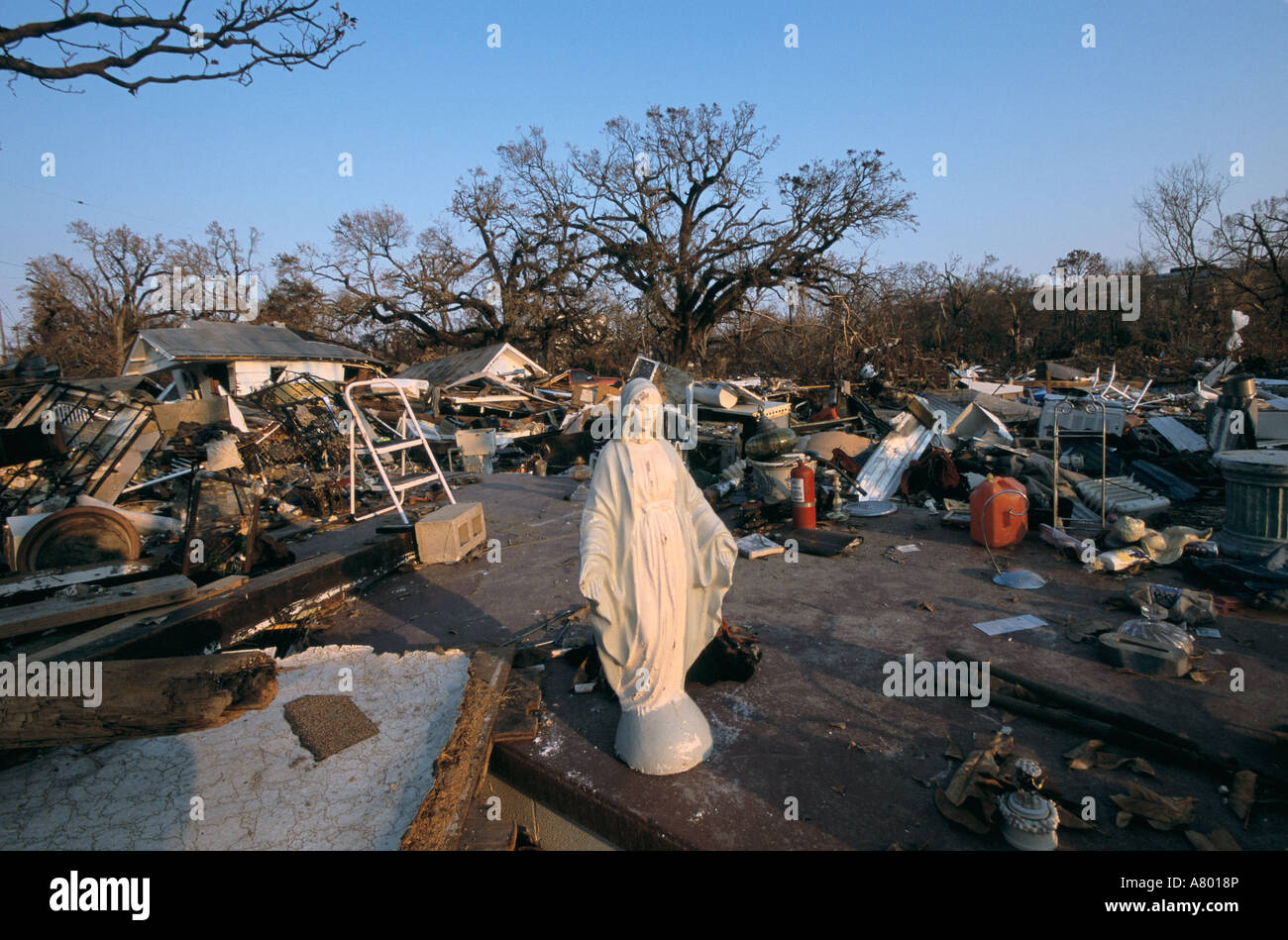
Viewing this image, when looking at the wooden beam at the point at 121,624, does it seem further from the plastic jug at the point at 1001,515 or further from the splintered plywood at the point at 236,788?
the plastic jug at the point at 1001,515

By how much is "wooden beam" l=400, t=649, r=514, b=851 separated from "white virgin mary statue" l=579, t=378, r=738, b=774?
2.68 feet

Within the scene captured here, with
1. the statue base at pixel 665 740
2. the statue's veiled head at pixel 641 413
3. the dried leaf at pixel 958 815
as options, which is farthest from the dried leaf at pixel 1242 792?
the statue's veiled head at pixel 641 413

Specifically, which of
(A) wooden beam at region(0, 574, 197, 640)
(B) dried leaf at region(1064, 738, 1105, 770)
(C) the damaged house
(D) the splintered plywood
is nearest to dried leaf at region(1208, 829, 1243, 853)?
(B) dried leaf at region(1064, 738, 1105, 770)

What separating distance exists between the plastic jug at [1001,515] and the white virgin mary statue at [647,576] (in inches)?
191

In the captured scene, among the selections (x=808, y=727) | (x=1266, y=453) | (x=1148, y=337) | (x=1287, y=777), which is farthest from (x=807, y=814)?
(x=1148, y=337)

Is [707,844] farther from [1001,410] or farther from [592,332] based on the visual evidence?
[592,332]

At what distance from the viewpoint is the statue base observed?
332cm

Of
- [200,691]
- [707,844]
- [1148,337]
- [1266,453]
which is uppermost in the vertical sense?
[1148,337]

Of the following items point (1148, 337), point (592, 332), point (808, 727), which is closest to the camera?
point (808, 727)

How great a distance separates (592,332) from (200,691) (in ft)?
97.4

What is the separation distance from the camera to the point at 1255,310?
22.1m

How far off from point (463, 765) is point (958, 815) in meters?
2.50

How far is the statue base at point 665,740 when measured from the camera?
10.9ft

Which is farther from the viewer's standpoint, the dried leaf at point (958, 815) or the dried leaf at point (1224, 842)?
the dried leaf at point (958, 815)
